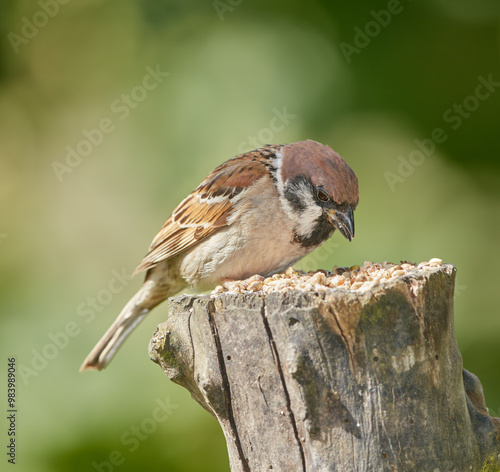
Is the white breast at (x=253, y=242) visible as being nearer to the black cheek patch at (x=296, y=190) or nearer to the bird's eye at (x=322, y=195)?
the black cheek patch at (x=296, y=190)

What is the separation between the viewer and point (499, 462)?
6.92 feet

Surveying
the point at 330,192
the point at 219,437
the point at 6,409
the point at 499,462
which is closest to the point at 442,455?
the point at 499,462

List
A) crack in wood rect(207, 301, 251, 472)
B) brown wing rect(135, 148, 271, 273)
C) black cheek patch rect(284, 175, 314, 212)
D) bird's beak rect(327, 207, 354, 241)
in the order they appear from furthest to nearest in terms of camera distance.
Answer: brown wing rect(135, 148, 271, 273), black cheek patch rect(284, 175, 314, 212), bird's beak rect(327, 207, 354, 241), crack in wood rect(207, 301, 251, 472)

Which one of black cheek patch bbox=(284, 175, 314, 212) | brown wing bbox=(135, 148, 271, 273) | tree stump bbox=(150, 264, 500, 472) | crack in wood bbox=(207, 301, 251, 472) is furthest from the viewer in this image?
brown wing bbox=(135, 148, 271, 273)

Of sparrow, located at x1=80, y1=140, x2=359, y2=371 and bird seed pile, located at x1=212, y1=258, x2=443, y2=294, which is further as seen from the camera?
sparrow, located at x1=80, y1=140, x2=359, y2=371

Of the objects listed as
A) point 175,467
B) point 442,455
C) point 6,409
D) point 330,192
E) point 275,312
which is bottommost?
point 175,467

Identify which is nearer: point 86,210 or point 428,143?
point 428,143

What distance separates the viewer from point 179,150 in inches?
158

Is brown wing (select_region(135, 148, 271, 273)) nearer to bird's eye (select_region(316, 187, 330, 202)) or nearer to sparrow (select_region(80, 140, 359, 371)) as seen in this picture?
sparrow (select_region(80, 140, 359, 371))

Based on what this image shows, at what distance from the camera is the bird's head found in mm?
3121

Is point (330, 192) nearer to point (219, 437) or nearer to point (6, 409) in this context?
point (219, 437)

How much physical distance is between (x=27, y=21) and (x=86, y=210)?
134cm

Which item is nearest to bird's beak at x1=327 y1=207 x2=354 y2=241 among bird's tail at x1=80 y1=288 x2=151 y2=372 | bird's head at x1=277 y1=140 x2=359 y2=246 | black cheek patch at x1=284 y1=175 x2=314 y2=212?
bird's head at x1=277 y1=140 x2=359 y2=246

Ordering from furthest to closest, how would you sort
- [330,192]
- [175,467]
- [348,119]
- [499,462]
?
[348,119]
[175,467]
[330,192]
[499,462]
